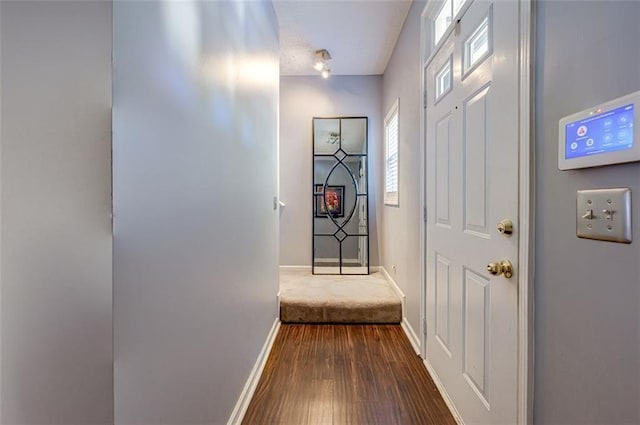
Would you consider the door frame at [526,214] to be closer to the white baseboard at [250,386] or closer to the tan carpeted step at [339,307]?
the white baseboard at [250,386]

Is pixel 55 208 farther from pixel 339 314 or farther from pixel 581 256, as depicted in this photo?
pixel 339 314

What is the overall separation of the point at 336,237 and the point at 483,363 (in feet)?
8.17

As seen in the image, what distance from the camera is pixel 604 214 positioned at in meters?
0.68

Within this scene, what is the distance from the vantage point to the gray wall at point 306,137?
363 cm

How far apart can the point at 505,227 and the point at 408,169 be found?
1.45 meters

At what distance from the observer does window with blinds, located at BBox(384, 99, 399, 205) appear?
2920mm

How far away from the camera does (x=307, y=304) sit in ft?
8.50

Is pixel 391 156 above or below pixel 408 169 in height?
above

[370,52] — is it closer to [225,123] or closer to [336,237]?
[336,237]

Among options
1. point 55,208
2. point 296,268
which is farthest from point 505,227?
point 296,268

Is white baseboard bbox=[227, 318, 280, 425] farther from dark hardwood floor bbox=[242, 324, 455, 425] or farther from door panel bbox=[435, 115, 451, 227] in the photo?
door panel bbox=[435, 115, 451, 227]

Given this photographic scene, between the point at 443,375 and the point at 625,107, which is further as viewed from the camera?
the point at 443,375

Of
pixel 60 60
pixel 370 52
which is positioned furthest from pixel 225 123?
pixel 370 52

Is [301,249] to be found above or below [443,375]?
above
